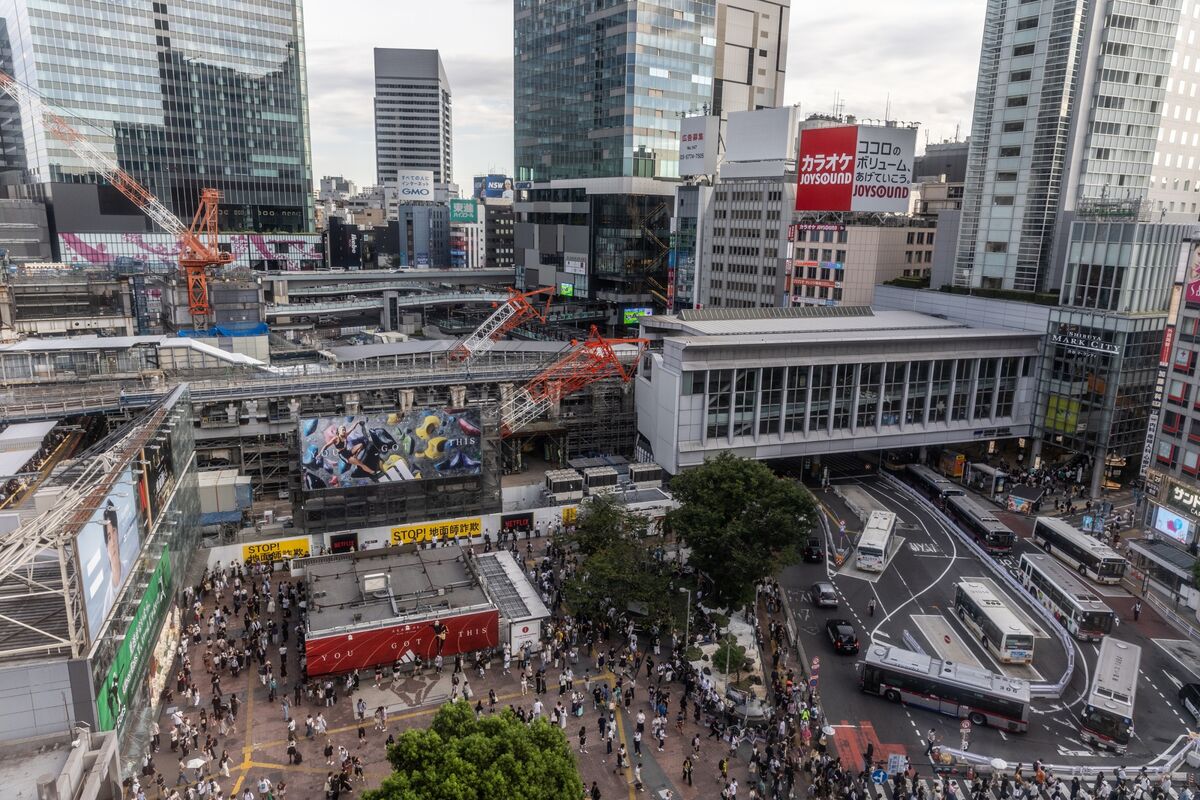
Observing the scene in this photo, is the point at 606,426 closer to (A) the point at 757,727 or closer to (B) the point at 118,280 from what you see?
(A) the point at 757,727

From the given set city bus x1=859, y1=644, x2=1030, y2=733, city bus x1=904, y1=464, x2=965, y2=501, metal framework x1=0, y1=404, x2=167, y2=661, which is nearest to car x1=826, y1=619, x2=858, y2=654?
city bus x1=859, y1=644, x2=1030, y2=733

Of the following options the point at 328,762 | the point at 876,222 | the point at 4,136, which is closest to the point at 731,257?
the point at 876,222

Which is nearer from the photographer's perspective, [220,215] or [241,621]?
[241,621]

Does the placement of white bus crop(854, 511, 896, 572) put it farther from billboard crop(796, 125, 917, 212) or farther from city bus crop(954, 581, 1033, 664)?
billboard crop(796, 125, 917, 212)

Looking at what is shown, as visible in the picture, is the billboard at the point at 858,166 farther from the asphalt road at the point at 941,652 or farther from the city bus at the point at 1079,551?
the city bus at the point at 1079,551

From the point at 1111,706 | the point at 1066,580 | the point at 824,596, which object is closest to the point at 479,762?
the point at 824,596

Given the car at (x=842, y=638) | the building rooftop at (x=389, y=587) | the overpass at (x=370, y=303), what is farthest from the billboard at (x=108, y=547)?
the overpass at (x=370, y=303)

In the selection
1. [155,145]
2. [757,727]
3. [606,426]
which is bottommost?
[757,727]
